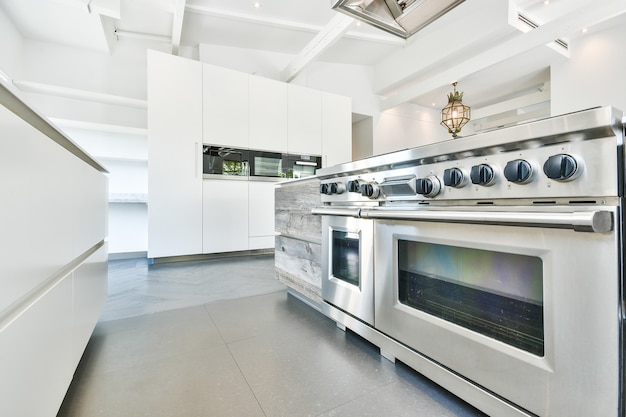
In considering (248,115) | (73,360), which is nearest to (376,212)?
(73,360)

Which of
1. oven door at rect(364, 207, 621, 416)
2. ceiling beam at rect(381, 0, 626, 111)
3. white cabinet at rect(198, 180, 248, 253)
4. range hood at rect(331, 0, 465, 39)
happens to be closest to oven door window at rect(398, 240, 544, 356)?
oven door at rect(364, 207, 621, 416)

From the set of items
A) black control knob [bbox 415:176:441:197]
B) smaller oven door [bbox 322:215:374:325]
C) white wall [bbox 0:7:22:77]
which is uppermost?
white wall [bbox 0:7:22:77]

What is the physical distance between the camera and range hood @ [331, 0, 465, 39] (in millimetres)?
1563

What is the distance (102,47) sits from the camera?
3207mm

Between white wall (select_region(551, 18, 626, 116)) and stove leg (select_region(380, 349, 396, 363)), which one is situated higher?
white wall (select_region(551, 18, 626, 116))

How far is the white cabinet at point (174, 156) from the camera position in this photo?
2840mm

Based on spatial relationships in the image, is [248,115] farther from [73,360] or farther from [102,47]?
[73,360]

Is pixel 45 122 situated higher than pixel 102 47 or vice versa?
pixel 102 47

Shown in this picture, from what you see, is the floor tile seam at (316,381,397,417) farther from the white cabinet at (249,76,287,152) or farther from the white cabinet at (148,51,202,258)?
the white cabinet at (249,76,287,152)

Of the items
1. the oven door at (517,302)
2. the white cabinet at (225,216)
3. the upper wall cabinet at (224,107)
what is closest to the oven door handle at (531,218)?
the oven door at (517,302)

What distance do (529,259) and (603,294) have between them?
14 cm

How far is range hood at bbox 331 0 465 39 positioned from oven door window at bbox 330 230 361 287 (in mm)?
1347

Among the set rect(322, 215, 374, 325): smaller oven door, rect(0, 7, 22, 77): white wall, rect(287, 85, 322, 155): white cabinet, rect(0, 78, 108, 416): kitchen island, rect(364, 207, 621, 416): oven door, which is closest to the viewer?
rect(0, 78, 108, 416): kitchen island

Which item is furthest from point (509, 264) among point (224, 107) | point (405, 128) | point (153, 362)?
point (405, 128)
